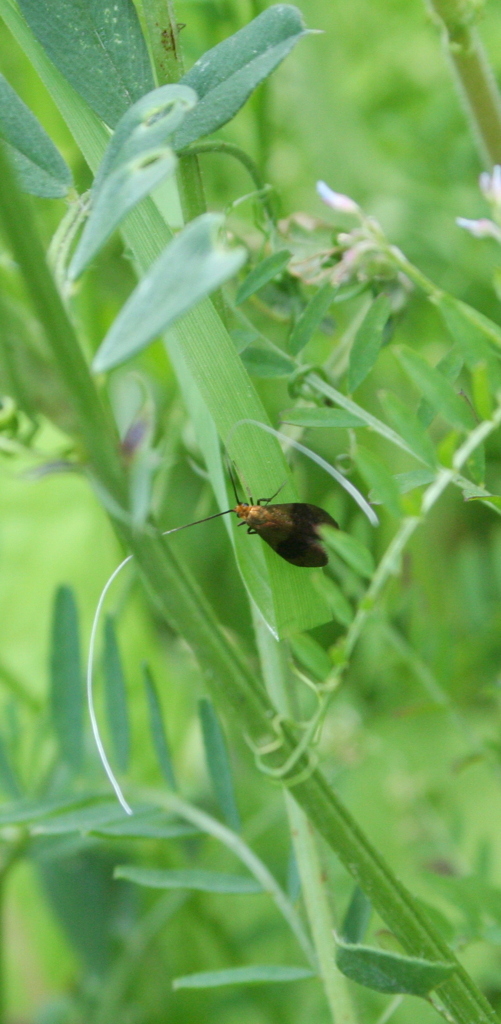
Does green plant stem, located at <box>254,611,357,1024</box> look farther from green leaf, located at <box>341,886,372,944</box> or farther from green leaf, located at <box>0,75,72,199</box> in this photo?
green leaf, located at <box>0,75,72,199</box>

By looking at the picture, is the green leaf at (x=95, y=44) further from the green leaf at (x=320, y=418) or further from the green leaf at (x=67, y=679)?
the green leaf at (x=67, y=679)

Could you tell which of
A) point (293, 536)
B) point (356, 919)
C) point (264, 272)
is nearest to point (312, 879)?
point (356, 919)

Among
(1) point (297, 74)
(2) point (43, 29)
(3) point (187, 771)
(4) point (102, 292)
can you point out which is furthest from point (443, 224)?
(2) point (43, 29)

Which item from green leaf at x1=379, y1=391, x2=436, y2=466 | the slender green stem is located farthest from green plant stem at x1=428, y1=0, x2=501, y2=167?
the slender green stem

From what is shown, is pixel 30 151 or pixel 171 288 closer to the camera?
pixel 171 288

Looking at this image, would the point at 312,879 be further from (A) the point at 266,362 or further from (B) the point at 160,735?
(A) the point at 266,362


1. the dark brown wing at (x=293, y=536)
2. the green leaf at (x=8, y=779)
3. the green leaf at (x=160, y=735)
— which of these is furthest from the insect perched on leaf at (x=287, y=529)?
the green leaf at (x=8, y=779)
